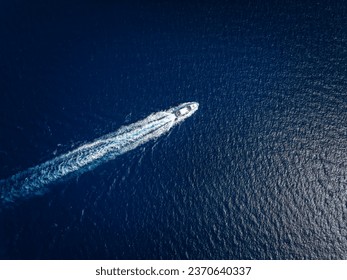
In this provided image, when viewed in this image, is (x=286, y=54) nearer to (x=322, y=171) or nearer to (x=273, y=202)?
(x=322, y=171)

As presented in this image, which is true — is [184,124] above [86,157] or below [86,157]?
above

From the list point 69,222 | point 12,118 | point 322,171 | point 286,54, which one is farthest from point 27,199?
point 286,54

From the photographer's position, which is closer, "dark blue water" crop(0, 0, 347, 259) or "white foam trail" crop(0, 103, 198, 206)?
"dark blue water" crop(0, 0, 347, 259)

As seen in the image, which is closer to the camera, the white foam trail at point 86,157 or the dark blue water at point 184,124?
the dark blue water at point 184,124
